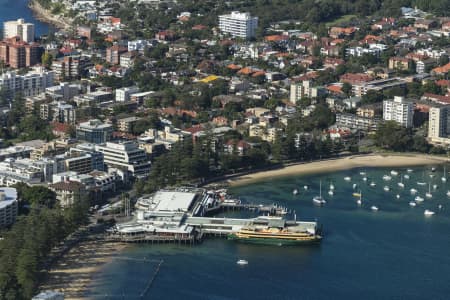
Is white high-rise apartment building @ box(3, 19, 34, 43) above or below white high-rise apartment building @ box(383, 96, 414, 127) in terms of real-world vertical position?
above

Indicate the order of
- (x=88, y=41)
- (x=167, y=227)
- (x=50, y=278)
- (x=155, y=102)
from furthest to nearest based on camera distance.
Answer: (x=88, y=41) < (x=155, y=102) < (x=167, y=227) < (x=50, y=278)

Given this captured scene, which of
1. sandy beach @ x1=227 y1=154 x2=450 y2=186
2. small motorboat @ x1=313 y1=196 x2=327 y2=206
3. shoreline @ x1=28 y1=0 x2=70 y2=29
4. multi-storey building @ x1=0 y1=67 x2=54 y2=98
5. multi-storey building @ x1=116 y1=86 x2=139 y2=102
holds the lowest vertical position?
small motorboat @ x1=313 y1=196 x2=327 y2=206

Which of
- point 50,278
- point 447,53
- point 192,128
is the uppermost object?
point 447,53

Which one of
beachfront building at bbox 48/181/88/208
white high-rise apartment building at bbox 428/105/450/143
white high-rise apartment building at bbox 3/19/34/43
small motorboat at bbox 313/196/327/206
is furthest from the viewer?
white high-rise apartment building at bbox 3/19/34/43

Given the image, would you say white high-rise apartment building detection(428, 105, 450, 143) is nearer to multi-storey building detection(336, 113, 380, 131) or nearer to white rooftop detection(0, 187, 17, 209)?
multi-storey building detection(336, 113, 380, 131)

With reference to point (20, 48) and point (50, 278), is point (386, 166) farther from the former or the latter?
point (20, 48)

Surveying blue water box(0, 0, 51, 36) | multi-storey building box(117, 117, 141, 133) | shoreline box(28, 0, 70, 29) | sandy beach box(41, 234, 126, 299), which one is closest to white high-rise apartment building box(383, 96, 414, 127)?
multi-storey building box(117, 117, 141, 133)

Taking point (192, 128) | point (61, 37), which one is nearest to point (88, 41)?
point (61, 37)

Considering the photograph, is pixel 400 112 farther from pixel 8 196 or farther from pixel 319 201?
pixel 8 196
